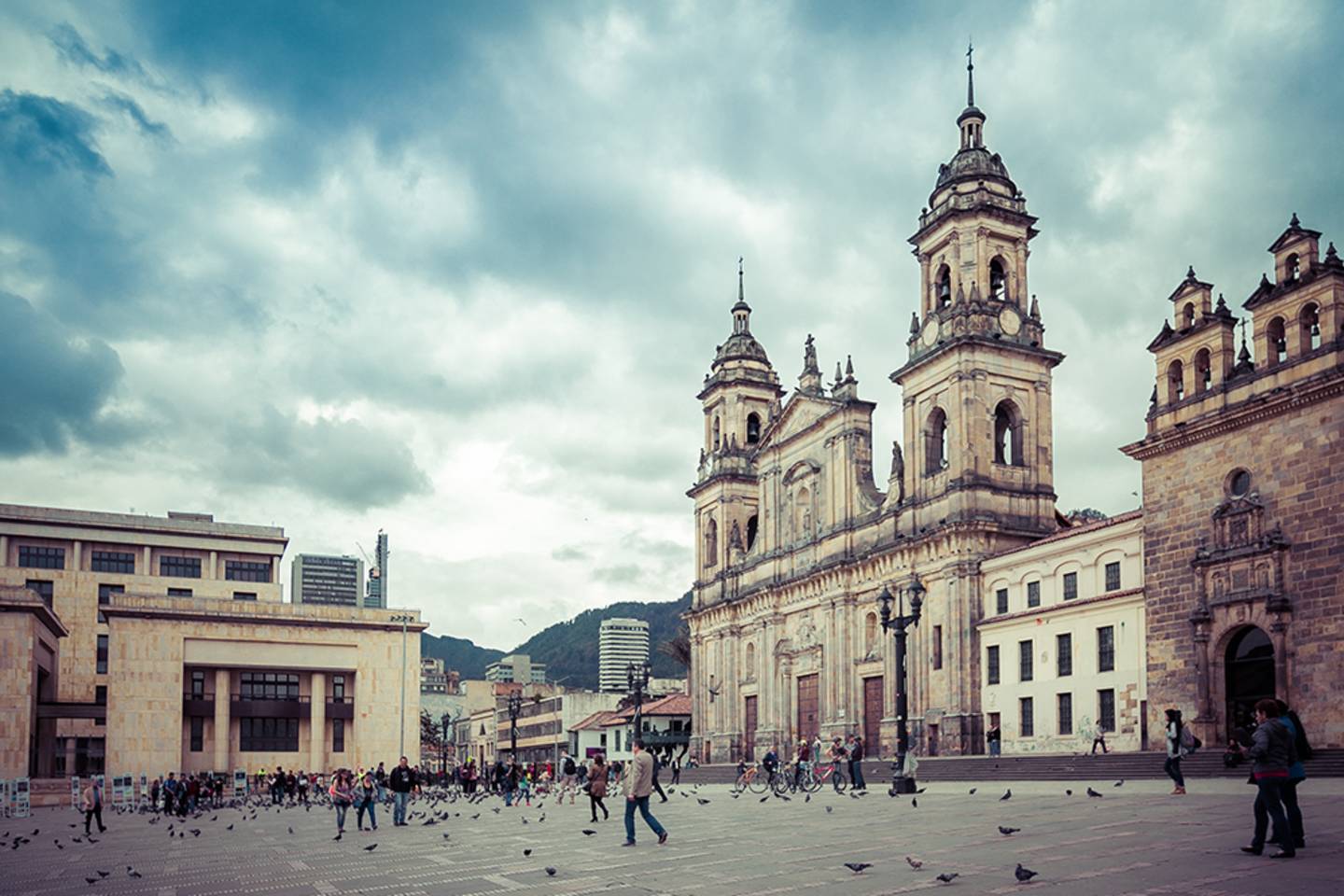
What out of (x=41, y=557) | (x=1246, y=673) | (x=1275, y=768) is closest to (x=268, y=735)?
(x=41, y=557)

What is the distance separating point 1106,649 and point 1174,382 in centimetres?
928

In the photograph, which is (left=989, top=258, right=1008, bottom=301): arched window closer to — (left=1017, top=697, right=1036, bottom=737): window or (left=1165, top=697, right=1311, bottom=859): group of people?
(left=1017, top=697, right=1036, bottom=737): window

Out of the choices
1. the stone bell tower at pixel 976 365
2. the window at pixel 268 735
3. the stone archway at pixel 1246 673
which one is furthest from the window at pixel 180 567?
the stone archway at pixel 1246 673

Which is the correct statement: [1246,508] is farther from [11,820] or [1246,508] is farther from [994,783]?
[11,820]

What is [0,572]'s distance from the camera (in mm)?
74250

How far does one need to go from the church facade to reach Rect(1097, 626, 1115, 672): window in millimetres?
6943

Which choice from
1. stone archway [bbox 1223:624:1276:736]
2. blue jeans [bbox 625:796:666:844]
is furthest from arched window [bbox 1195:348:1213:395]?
blue jeans [bbox 625:796:666:844]

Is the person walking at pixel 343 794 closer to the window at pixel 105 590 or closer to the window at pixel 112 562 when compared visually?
the window at pixel 105 590

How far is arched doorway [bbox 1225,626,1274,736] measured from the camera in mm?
33750

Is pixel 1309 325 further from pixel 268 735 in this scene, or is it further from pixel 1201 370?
pixel 268 735

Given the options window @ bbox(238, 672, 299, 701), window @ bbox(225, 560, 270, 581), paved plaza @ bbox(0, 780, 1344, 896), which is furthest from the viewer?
window @ bbox(225, 560, 270, 581)

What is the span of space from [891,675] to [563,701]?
6006 cm

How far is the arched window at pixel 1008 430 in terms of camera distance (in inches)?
2014

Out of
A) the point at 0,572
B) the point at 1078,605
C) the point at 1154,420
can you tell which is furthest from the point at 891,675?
the point at 0,572
